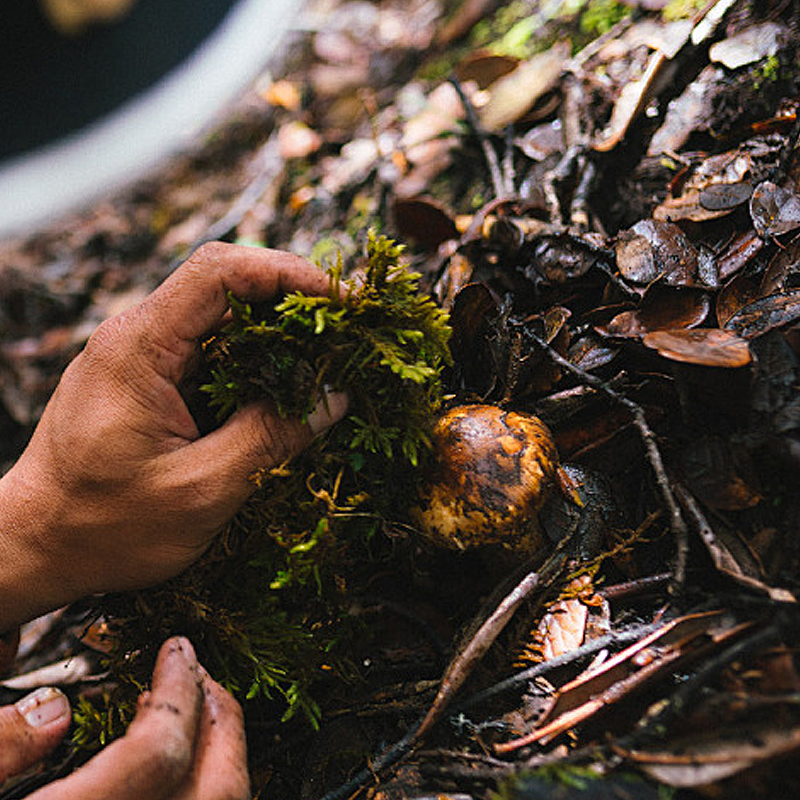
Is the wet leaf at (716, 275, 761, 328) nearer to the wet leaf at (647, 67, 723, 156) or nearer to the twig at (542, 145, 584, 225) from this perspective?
the twig at (542, 145, 584, 225)

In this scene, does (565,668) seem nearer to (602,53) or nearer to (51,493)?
(51,493)

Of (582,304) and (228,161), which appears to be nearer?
(582,304)

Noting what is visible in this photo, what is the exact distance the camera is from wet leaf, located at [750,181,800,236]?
1515 millimetres

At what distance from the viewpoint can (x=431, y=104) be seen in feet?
9.91

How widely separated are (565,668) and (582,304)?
98 centimetres

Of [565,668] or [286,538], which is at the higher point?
[286,538]

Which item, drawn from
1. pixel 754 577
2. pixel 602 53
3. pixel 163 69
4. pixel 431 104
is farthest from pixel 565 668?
pixel 163 69

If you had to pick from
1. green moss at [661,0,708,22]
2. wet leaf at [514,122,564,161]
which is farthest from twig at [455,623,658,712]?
green moss at [661,0,708,22]

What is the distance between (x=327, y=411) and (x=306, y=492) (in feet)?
0.78

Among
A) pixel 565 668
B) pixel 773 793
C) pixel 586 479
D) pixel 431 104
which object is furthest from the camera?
pixel 431 104

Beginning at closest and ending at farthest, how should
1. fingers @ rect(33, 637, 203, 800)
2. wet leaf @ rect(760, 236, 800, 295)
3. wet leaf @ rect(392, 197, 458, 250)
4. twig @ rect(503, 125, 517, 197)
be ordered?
fingers @ rect(33, 637, 203, 800)
wet leaf @ rect(760, 236, 800, 295)
wet leaf @ rect(392, 197, 458, 250)
twig @ rect(503, 125, 517, 197)

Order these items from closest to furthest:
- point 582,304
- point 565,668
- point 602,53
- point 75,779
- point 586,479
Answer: point 75,779 < point 565,668 < point 586,479 < point 582,304 < point 602,53

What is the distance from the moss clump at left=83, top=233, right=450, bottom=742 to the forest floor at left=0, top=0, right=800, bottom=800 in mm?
162

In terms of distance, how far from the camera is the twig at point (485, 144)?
2.27m
